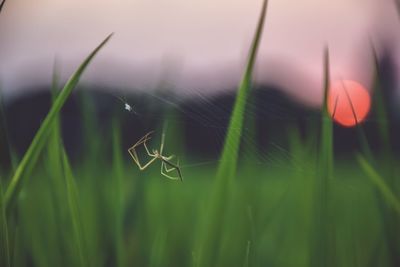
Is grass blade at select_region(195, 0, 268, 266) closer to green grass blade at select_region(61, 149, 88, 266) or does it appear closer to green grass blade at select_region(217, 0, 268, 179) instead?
green grass blade at select_region(217, 0, 268, 179)

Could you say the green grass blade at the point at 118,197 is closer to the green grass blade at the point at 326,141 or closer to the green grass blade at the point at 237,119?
the green grass blade at the point at 237,119

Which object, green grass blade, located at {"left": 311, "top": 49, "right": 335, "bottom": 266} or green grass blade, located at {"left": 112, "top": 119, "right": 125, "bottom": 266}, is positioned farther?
green grass blade, located at {"left": 112, "top": 119, "right": 125, "bottom": 266}

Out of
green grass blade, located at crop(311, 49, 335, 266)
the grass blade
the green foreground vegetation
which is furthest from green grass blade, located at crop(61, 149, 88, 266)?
green grass blade, located at crop(311, 49, 335, 266)

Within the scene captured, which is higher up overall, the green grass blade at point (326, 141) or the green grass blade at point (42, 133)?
the green grass blade at point (42, 133)


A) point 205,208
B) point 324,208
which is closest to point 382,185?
point 324,208

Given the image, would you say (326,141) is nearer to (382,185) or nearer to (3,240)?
(382,185)

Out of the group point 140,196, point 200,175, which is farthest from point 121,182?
point 200,175

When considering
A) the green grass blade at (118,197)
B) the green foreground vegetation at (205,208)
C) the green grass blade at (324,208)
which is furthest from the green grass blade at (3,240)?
the green grass blade at (324,208)
